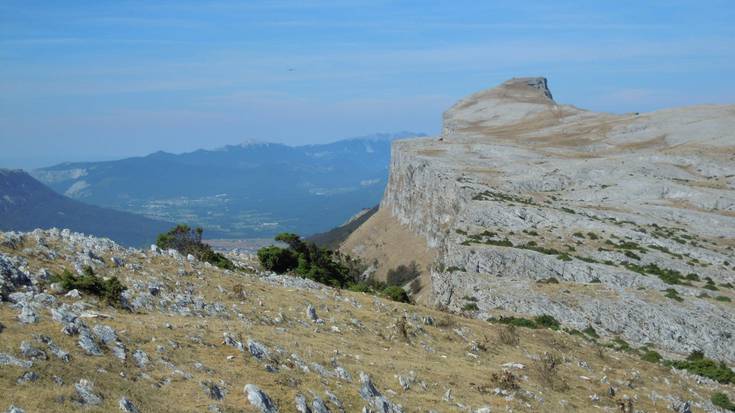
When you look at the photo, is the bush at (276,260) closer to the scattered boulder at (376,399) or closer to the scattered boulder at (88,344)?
the scattered boulder at (376,399)

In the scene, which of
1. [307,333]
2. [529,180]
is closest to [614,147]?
[529,180]

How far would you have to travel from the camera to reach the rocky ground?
1742cm

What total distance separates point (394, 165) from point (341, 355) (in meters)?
119

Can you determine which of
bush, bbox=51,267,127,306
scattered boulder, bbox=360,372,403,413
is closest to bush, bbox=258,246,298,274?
bush, bbox=51,267,127,306

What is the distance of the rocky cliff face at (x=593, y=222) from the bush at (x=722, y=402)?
43.5 ft

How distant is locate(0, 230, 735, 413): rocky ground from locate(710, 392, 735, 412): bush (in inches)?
23.8

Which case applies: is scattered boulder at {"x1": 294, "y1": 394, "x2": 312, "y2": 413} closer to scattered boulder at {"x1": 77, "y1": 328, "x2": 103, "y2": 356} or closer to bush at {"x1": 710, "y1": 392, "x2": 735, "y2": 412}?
scattered boulder at {"x1": 77, "y1": 328, "x2": 103, "y2": 356}

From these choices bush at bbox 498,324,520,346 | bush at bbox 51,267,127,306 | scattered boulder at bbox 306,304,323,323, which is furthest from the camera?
bush at bbox 498,324,520,346

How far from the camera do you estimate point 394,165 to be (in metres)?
142

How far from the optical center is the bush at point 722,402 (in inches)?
1280

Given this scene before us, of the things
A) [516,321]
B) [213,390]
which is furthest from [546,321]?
[213,390]

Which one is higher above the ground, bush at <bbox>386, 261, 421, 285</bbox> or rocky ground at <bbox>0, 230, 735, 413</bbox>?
rocky ground at <bbox>0, 230, 735, 413</bbox>

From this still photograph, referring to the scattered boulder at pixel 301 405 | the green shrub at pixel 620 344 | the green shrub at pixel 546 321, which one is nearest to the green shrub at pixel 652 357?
the green shrub at pixel 620 344

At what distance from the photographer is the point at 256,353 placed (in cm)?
2181
